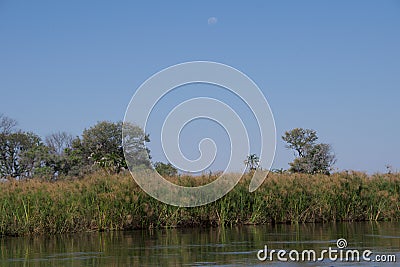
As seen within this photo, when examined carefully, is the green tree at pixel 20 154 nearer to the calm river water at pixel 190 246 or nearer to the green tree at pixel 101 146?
the green tree at pixel 101 146

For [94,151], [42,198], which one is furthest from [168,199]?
[94,151]

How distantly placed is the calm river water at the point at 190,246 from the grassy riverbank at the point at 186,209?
0.83 m

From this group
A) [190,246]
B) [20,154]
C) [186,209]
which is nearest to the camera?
[190,246]

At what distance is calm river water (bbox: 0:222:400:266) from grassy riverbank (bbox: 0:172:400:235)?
0.83m

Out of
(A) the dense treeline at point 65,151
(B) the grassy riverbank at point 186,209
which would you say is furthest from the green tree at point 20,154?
(B) the grassy riverbank at point 186,209

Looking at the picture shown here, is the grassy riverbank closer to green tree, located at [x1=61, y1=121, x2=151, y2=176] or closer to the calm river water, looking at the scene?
the calm river water

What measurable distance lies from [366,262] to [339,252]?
1697mm

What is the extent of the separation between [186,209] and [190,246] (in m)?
6.72

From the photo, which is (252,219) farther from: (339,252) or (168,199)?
(339,252)

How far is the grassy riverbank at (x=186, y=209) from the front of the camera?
20.4 metres

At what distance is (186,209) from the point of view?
22.2 metres

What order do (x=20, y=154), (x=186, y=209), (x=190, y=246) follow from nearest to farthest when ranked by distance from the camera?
1. (x=190, y=246)
2. (x=186, y=209)
3. (x=20, y=154)

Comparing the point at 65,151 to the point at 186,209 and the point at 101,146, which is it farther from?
the point at 186,209

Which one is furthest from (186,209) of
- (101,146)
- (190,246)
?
(101,146)
